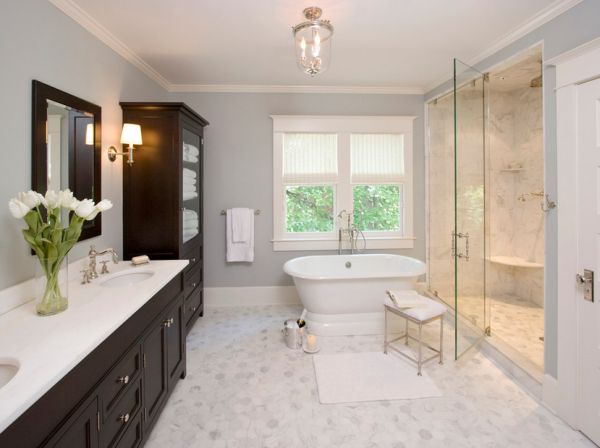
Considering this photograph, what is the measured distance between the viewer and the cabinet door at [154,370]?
5.52 feet

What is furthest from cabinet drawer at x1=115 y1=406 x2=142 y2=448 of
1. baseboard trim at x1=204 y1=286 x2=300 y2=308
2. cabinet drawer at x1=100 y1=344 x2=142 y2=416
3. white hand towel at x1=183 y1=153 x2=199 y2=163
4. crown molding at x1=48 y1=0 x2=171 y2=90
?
crown molding at x1=48 y1=0 x2=171 y2=90

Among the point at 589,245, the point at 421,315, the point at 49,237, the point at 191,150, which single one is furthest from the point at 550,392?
the point at 191,150

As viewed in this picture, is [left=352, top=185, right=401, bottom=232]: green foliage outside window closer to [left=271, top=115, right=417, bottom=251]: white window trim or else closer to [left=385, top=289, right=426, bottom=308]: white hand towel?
[left=271, top=115, right=417, bottom=251]: white window trim

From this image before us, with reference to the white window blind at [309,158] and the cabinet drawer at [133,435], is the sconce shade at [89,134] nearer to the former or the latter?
the cabinet drawer at [133,435]

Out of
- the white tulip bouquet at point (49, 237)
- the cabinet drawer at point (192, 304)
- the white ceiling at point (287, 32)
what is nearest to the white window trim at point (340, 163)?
the white ceiling at point (287, 32)

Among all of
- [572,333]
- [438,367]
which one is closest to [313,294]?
[438,367]

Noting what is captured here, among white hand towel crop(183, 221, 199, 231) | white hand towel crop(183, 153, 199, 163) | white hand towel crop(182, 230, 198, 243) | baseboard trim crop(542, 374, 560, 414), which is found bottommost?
baseboard trim crop(542, 374, 560, 414)

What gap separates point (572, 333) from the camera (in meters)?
1.90

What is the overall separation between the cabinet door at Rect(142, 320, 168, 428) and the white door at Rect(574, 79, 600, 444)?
2445mm

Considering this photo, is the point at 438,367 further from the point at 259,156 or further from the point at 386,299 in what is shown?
the point at 259,156

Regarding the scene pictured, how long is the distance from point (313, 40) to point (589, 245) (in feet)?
6.87

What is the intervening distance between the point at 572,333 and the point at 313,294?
1.89 metres

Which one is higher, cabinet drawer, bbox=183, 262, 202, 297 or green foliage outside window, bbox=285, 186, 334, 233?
green foliage outside window, bbox=285, 186, 334, 233

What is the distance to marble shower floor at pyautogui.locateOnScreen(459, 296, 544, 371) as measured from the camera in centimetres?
273
